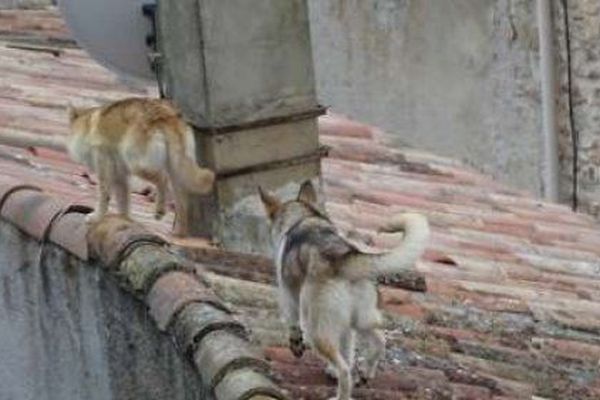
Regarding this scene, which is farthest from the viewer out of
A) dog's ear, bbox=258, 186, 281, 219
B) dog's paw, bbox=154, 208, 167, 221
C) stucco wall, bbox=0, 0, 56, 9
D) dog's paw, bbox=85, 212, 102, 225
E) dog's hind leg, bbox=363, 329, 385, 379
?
stucco wall, bbox=0, 0, 56, 9

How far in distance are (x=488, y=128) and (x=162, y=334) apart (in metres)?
7.34

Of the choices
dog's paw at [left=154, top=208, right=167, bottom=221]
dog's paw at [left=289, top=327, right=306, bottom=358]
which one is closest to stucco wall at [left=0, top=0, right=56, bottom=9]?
dog's paw at [left=154, top=208, right=167, bottom=221]

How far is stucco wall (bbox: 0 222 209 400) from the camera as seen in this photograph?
5445 millimetres

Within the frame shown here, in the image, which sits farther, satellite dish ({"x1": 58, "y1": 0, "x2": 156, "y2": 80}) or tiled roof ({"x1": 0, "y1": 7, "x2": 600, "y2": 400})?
satellite dish ({"x1": 58, "y1": 0, "x2": 156, "y2": 80})

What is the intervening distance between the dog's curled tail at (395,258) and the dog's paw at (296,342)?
0.36m

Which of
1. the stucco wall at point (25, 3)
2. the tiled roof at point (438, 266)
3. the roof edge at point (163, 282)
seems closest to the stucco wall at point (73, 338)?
the roof edge at point (163, 282)

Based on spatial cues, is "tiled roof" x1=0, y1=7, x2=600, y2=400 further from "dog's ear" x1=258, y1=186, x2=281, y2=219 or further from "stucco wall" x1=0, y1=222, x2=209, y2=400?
"dog's ear" x1=258, y1=186, x2=281, y2=219

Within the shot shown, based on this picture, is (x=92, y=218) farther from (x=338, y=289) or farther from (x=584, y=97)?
(x=584, y=97)

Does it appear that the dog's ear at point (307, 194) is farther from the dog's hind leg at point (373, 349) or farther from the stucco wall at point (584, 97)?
the stucco wall at point (584, 97)

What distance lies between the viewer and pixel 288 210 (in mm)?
5594

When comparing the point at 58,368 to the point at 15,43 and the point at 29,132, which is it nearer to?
the point at 29,132

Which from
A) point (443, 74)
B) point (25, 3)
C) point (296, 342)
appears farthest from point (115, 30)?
point (25, 3)

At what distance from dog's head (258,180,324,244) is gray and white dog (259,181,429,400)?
0.78 ft

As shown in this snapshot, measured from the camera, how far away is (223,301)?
5.64 metres
